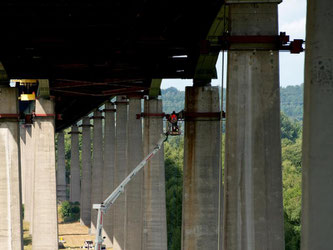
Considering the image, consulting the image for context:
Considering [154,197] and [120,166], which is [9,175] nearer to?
[154,197]

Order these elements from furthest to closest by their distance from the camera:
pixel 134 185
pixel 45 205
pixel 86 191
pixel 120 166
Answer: pixel 86 191 < pixel 120 166 < pixel 134 185 < pixel 45 205

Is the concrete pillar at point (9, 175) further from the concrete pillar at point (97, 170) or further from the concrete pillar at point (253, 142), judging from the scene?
the concrete pillar at point (97, 170)

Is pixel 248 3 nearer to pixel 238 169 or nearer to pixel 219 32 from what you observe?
pixel 238 169

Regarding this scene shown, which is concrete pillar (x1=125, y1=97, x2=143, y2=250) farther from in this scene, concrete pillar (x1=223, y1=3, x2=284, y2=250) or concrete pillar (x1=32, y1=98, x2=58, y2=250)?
concrete pillar (x1=223, y1=3, x2=284, y2=250)

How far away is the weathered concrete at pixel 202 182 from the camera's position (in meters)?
39.6

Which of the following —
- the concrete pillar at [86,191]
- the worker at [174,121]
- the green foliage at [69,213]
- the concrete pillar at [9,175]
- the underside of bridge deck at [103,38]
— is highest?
the underside of bridge deck at [103,38]

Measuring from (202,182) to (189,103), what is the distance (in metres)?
3.95

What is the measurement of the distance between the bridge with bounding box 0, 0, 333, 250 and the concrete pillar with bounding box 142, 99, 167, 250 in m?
0.07

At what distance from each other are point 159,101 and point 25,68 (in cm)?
1264

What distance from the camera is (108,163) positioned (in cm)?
8406

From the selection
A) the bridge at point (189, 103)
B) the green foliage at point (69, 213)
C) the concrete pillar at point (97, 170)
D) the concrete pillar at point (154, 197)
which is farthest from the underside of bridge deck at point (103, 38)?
the green foliage at point (69, 213)

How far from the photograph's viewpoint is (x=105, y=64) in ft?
147

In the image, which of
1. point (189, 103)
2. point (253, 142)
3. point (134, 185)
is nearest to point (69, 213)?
point (134, 185)

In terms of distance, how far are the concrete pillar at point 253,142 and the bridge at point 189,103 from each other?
3cm
